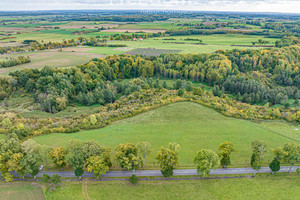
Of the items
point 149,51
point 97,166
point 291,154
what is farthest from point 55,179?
point 149,51

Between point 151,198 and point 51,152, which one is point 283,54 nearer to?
point 151,198

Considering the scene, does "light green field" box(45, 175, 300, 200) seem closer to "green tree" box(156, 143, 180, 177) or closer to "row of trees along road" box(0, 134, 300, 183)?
"row of trees along road" box(0, 134, 300, 183)

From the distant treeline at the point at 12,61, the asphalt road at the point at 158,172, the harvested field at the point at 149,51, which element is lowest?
the asphalt road at the point at 158,172

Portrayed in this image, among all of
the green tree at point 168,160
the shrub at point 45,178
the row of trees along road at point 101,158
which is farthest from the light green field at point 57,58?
the green tree at point 168,160

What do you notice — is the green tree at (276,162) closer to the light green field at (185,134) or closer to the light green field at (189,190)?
the light green field at (189,190)

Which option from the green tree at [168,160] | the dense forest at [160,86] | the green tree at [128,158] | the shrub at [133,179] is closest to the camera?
the shrub at [133,179]

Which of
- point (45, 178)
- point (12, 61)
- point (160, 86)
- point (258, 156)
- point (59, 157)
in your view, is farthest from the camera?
point (12, 61)

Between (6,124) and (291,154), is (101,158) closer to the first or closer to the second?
(6,124)

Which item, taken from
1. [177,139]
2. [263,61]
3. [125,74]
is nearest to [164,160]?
[177,139]
